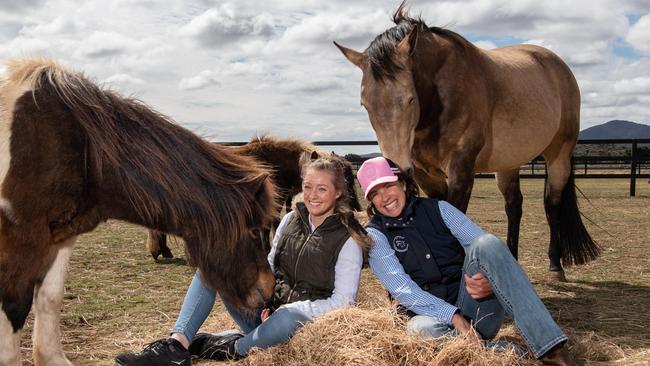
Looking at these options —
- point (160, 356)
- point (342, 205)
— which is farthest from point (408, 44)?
point (160, 356)

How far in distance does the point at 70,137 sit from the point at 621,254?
20.4 ft

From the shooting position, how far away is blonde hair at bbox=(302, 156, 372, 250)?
3.13 meters

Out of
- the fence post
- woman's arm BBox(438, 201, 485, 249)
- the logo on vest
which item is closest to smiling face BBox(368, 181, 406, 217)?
the logo on vest

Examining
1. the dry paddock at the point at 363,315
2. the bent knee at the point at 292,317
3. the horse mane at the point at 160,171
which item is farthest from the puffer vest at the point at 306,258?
the horse mane at the point at 160,171

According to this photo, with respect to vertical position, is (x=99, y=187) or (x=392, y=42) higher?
(x=392, y=42)

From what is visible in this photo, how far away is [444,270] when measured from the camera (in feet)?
10.7

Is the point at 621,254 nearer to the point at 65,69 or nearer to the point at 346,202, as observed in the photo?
the point at 346,202

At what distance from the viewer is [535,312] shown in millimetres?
2768

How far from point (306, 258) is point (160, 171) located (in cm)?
92

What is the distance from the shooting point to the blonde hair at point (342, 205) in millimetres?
3129

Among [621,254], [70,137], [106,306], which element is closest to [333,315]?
[70,137]

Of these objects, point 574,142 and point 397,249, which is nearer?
point 397,249

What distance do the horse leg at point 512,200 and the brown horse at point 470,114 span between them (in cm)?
1

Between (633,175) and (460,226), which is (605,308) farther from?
(633,175)
